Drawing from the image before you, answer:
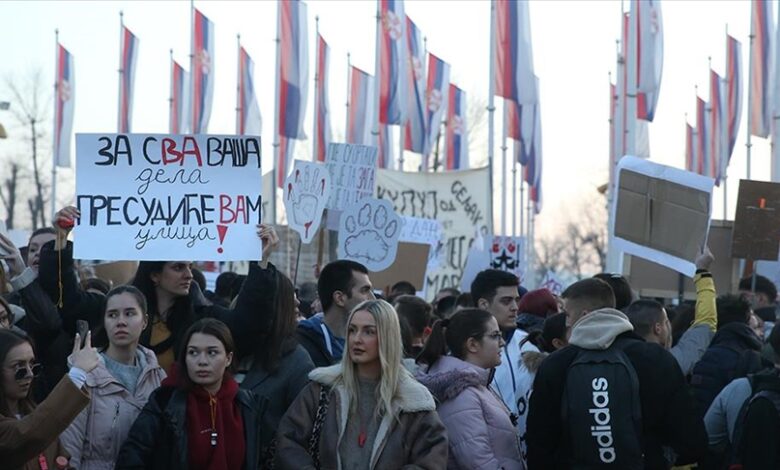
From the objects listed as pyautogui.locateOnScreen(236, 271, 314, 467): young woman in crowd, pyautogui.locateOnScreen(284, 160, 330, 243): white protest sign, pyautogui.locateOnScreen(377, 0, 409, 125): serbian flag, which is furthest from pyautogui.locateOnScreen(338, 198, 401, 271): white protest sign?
pyautogui.locateOnScreen(377, 0, 409, 125): serbian flag

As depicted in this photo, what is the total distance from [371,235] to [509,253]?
7.27m

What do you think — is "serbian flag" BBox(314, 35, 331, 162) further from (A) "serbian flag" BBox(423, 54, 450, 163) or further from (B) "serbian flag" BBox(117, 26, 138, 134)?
(B) "serbian flag" BBox(117, 26, 138, 134)

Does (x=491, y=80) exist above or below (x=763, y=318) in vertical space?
above

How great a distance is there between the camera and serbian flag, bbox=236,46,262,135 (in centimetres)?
3744

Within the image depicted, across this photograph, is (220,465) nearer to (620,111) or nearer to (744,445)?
(744,445)

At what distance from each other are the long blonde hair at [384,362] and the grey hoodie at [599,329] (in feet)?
3.15

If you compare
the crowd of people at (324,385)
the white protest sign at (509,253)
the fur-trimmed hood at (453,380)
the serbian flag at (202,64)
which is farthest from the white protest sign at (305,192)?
the serbian flag at (202,64)

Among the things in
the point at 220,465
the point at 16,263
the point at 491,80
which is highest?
the point at 491,80

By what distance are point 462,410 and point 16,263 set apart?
241 cm

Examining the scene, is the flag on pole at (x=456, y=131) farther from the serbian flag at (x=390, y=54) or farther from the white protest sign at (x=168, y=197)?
the white protest sign at (x=168, y=197)

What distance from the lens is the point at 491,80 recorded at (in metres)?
28.8

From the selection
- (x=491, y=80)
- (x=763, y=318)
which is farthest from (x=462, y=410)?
(x=491, y=80)

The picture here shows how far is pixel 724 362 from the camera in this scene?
29.7ft

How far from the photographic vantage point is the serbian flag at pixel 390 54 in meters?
31.8
